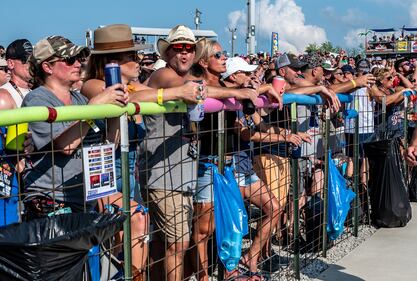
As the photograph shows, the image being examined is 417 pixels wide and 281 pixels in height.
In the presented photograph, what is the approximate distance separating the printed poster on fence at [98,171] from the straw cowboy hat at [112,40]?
38.2 inches

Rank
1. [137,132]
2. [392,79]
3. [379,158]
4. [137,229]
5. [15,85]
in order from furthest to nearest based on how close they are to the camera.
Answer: [392,79]
[379,158]
[15,85]
[137,132]
[137,229]

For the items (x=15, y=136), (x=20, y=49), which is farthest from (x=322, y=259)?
(x=15, y=136)

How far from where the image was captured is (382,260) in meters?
5.89

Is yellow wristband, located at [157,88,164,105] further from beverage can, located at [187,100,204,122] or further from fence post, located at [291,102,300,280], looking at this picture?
fence post, located at [291,102,300,280]

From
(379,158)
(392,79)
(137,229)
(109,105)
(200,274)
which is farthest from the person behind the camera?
(392,79)

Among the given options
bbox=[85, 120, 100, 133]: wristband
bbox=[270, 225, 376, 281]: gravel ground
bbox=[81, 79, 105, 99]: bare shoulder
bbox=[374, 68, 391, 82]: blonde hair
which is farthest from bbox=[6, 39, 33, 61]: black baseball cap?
bbox=[374, 68, 391, 82]: blonde hair

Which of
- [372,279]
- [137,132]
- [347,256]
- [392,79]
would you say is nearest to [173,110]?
[137,132]

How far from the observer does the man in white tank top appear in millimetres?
4941

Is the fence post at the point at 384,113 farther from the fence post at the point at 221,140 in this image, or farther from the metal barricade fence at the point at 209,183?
the fence post at the point at 221,140

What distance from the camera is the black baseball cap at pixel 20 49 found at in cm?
540

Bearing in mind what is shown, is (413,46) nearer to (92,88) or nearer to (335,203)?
(335,203)

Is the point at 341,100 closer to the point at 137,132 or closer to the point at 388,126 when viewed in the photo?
the point at 388,126

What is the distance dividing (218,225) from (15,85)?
2.05 meters

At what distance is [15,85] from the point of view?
502 centimetres
